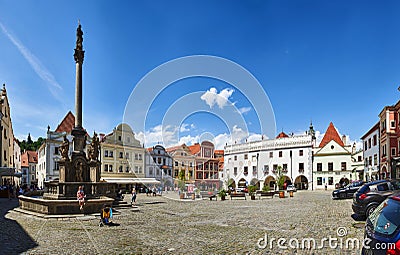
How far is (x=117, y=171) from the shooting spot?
58.9 m

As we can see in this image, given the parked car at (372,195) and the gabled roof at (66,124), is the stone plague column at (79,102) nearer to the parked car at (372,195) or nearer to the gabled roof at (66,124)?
the parked car at (372,195)

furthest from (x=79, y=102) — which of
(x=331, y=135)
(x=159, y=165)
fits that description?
(x=331, y=135)

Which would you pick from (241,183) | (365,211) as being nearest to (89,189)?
(365,211)

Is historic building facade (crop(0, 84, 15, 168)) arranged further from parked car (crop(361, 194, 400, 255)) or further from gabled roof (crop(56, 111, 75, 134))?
parked car (crop(361, 194, 400, 255))

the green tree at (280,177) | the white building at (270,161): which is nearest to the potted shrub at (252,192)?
the green tree at (280,177)

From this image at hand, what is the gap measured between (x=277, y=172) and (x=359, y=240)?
54.4 metres

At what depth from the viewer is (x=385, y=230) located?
14.9ft

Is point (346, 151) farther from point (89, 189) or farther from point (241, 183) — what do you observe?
point (89, 189)

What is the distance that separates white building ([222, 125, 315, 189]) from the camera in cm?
6259

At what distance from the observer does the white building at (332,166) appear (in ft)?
199

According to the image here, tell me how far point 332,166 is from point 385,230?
60.9 metres

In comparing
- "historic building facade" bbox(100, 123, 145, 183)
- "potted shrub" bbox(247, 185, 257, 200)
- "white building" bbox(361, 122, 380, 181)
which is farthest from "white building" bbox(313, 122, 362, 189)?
"historic building facade" bbox(100, 123, 145, 183)

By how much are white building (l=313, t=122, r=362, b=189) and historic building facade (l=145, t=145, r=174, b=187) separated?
1032 inches

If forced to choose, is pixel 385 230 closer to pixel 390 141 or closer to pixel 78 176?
pixel 78 176
